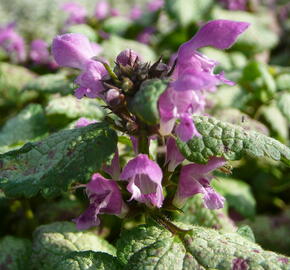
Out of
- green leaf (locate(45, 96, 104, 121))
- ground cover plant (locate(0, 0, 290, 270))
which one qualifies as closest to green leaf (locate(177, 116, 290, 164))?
ground cover plant (locate(0, 0, 290, 270))

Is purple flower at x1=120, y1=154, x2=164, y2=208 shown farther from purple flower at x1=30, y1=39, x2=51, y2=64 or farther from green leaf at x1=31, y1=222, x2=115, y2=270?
purple flower at x1=30, y1=39, x2=51, y2=64

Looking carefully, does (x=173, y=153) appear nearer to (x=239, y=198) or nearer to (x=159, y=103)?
(x=159, y=103)

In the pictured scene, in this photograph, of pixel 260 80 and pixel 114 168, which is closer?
pixel 114 168

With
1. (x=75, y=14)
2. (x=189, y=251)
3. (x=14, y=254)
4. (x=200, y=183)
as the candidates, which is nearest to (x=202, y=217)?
(x=200, y=183)

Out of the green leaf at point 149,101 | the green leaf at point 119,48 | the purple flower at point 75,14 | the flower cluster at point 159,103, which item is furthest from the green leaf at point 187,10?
the green leaf at point 149,101

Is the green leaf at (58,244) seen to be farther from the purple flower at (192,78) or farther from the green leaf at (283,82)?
the green leaf at (283,82)
